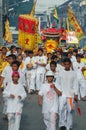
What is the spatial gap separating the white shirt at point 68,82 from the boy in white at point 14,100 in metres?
1.14

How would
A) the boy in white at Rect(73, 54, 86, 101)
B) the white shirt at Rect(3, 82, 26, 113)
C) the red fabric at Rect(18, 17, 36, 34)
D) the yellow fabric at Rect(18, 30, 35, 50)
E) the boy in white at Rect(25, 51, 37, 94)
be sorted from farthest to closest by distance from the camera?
the red fabric at Rect(18, 17, 36, 34) < the yellow fabric at Rect(18, 30, 35, 50) < the boy in white at Rect(25, 51, 37, 94) < the boy in white at Rect(73, 54, 86, 101) < the white shirt at Rect(3, 82, 26, 113)

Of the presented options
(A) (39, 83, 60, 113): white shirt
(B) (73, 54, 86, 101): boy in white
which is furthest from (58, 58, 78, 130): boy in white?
(B) (73, 54, 86, 101): boy in white

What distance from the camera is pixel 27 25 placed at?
18.6m

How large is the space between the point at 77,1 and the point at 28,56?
14444cm

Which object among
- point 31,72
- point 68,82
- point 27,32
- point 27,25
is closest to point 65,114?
point 68,82

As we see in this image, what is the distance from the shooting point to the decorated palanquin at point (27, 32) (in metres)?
18.1

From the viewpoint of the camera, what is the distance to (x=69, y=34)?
121ft

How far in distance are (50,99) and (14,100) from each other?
2.17 ft

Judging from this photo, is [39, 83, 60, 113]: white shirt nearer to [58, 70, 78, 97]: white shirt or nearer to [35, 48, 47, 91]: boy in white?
[58, 70, 78, 97]: white shirt

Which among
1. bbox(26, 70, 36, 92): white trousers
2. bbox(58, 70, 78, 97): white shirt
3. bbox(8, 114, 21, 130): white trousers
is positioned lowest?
bbox(26, 70, 36, 92): white trousers

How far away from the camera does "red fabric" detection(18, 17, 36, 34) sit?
18.4 meters

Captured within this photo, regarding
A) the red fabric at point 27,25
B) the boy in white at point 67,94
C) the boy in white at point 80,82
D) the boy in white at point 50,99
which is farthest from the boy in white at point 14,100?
the red fabric at point 27,25

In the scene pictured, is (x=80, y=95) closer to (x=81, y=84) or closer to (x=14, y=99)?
(x=81, y=84)

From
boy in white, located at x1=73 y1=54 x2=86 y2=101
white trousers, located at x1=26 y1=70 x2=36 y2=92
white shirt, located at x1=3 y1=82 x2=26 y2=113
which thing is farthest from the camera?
white trousers, located at x1=26 y1=70 x2=36 y2=92
